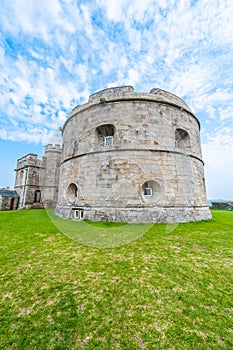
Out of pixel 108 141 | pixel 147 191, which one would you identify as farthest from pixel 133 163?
pixel 108 141

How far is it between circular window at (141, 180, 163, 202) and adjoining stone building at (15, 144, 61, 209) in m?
14.4

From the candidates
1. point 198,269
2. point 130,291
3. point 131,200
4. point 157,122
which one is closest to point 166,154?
point 157,122

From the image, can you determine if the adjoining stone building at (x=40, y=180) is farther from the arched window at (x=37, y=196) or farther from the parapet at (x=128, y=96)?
the parapet at (x=128, y=96)

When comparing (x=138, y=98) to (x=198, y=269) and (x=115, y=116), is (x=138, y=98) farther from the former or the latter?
(x=198, y=269)

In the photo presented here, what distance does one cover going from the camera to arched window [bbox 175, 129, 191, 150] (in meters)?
9.91

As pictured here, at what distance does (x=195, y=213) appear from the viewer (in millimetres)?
8617

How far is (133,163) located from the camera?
820 cm

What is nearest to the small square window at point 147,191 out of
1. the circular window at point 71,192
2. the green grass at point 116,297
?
the green grass at point 116,297

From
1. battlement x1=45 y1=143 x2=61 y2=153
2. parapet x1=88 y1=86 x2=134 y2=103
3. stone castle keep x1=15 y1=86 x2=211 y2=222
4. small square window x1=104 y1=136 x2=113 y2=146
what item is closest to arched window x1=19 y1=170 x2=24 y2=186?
battlement x1=45 y1=143 x2=61 y2=153

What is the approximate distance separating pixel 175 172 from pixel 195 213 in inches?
96.1

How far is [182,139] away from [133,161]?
13.8 ft

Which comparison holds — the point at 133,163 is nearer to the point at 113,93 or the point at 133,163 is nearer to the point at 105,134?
the point at 105,134

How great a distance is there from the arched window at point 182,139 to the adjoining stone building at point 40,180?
49.7 ft

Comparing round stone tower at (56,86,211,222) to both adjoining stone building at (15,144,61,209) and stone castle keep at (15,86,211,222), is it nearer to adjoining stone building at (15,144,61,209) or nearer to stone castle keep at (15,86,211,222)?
stone castle keep at (15,86,211,222)
